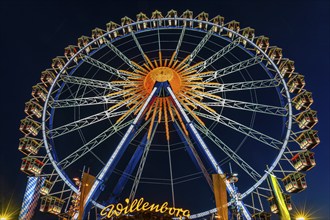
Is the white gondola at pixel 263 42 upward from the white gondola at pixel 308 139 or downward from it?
upward

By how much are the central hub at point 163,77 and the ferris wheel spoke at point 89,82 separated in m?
2.14

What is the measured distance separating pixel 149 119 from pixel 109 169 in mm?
6430

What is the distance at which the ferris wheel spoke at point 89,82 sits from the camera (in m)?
20.7

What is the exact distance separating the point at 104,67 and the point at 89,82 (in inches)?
65.9

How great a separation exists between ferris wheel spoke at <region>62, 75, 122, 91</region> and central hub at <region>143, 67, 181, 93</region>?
2.14m

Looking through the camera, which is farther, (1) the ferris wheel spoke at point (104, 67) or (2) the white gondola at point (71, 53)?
(2) the white gondola at point (71, 53)

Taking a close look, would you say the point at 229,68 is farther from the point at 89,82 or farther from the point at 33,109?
the point at 33,109

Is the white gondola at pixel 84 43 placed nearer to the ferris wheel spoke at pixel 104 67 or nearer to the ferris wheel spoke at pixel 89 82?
the ferris wheel spoke at pixel 104 67

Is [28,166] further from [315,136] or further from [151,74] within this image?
[315,136]

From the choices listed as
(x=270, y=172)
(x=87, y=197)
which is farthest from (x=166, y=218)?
(x=270, y=172)

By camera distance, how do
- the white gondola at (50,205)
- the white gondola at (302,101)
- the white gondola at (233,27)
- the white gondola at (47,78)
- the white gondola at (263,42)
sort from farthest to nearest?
the white gondola at (233,27), the white gondola at (263,42), the white gondola at (47,78), the white gondola at (302,101), the white gondola at (50,205)

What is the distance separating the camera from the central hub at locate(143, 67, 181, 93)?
2047cm

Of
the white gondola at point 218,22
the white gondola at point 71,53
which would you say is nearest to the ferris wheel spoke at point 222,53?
the white gondola at point 218,22

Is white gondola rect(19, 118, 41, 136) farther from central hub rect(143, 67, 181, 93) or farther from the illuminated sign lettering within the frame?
the illuminated sign lettering
